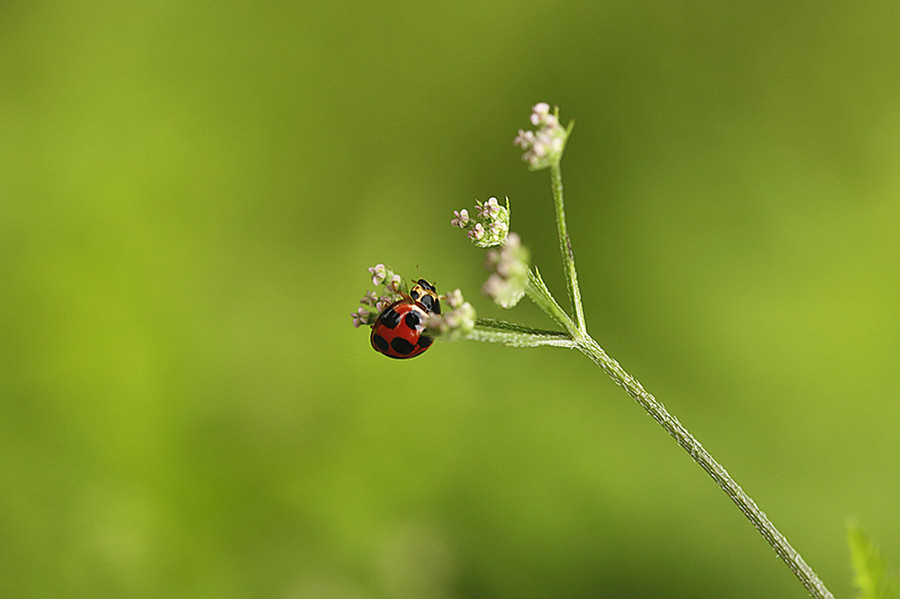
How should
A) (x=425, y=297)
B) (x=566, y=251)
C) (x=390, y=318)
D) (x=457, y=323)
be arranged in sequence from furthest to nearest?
(x=425, y=297) → (x=390, y=318) → (x=566, y=251) → (x=457, y=323)

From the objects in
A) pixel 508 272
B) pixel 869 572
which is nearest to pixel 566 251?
pixel 508 272

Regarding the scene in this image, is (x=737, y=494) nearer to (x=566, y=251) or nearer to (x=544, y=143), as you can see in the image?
Result: (x=566, y=251)

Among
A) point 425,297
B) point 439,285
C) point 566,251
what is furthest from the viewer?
point 439,285

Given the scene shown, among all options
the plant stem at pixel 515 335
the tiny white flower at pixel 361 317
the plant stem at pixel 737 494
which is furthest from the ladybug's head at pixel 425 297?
the plant stem at pixel 737 494

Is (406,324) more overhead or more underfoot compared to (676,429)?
more overhead

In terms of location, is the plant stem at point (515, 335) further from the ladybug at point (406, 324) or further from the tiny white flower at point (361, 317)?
the tiny white flower at point (361, 317)

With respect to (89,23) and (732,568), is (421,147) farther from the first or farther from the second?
(732,568)

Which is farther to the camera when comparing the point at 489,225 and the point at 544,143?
the point at 489,225
